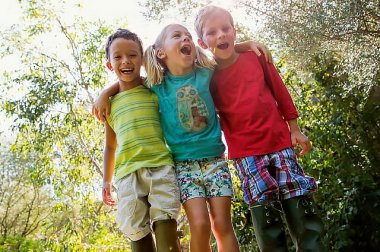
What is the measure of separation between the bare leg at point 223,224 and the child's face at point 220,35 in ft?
2.28

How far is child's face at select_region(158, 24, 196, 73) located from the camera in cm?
220

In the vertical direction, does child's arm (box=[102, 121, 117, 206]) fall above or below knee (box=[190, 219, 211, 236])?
above

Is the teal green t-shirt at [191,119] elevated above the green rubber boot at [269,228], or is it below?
above

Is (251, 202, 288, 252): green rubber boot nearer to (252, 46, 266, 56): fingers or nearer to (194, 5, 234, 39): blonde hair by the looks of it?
(252, 46, 266, 56): fingers

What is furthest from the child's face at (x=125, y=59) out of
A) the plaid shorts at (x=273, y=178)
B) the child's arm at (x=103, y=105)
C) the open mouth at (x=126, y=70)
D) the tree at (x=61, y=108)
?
the tree at (x=61, y=108)

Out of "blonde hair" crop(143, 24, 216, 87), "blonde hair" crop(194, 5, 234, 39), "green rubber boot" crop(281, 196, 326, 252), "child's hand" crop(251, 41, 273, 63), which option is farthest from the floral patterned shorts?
"blonde hair" crop(194, 5, 234, 39)

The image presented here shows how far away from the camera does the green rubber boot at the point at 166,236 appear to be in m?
1.97

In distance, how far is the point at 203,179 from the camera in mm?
2033

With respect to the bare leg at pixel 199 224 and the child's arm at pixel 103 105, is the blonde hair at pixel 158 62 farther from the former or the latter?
the bare leg at pixel 199 224

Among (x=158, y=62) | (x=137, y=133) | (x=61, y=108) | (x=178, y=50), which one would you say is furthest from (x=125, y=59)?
(x=61, y=108)

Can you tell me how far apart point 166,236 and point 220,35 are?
3.10ft

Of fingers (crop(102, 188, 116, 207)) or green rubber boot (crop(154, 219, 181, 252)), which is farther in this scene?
fingers (crop(102, 188, 116, 207))

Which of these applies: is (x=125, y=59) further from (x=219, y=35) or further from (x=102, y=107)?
(x=219, y=35)

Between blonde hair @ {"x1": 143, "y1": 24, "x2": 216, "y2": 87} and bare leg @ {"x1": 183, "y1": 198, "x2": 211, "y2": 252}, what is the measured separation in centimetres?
62
